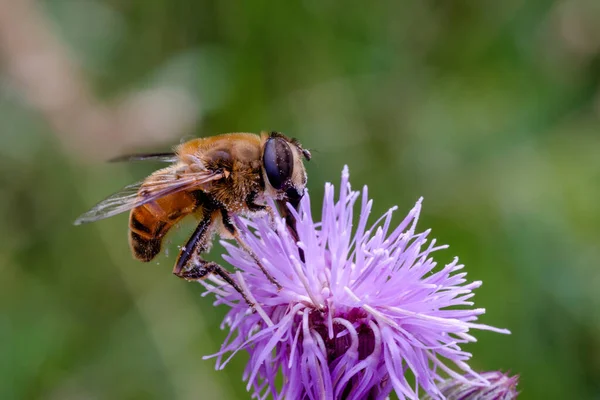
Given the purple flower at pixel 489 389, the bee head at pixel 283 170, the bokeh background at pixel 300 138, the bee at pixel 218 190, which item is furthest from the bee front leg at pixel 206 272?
the bokeh background at pixel 300 138

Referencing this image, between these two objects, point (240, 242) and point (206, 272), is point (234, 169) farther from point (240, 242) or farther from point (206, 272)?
point (206, 272)

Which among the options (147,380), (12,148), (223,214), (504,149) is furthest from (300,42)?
(223,214)

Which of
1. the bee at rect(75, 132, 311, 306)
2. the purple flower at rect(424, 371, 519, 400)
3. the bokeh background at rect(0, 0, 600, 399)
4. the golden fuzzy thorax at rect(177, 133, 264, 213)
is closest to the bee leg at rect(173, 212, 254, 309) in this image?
the bee at rect(75, 132, 311, 306)

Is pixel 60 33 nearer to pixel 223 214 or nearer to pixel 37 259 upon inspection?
pixel 37 259

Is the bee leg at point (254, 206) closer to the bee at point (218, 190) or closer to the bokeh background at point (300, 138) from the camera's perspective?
the bee at point (218, 190)

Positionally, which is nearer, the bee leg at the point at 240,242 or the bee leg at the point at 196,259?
the bee leg at the point at 240,242

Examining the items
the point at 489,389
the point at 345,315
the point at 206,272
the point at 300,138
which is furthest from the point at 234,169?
the point at 300,138
